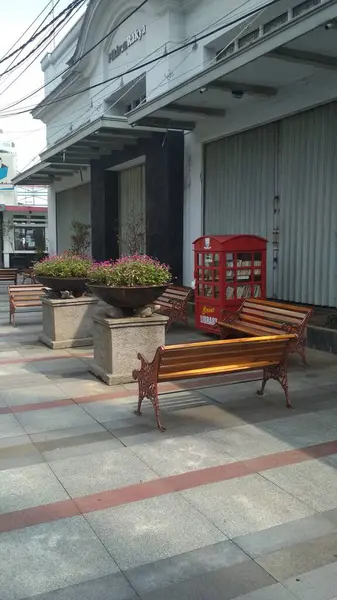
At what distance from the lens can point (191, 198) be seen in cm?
1397

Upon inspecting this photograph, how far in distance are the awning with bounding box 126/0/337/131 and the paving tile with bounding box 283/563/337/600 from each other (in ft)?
20.8

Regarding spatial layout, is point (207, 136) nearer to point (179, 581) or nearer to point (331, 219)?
point (331, 219)

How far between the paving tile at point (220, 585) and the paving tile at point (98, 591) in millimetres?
113

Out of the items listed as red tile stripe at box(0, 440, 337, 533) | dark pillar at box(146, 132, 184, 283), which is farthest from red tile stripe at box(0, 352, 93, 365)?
dark pillar at box(146, 132, 184, 283)

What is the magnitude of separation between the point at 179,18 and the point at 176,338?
899 cm

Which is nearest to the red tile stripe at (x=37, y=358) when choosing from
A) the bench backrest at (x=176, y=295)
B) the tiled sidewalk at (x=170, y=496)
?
the tiled sidewalk at (x=170, y=496)

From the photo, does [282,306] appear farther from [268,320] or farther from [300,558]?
[300,558]

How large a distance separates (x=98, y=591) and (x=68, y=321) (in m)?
6.75

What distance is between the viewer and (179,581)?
2.85m

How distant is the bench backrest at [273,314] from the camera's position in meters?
7.53

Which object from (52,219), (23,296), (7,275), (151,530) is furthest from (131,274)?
(52,219)

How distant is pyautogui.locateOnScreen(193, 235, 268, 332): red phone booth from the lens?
935 cm

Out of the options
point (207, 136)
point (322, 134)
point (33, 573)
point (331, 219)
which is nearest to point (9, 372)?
point (33, 573)

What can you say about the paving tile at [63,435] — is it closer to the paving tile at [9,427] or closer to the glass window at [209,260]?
the paving tile at [9,427]
